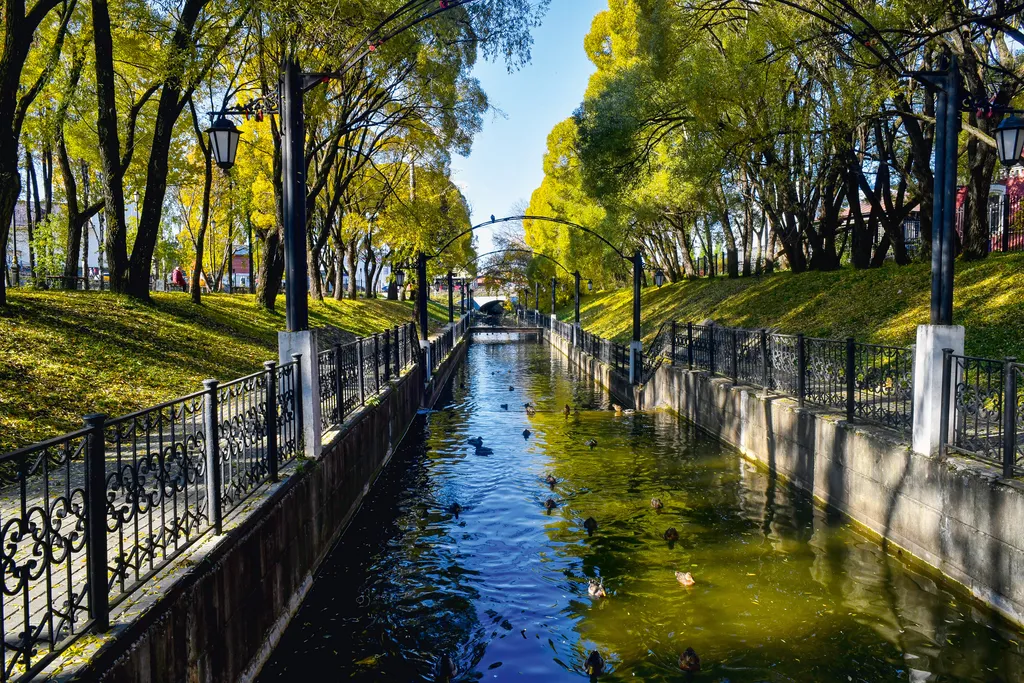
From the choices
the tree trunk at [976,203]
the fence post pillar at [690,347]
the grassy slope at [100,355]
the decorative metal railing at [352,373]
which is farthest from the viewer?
the fence post pillar at [690,347]

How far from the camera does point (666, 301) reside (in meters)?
35.5

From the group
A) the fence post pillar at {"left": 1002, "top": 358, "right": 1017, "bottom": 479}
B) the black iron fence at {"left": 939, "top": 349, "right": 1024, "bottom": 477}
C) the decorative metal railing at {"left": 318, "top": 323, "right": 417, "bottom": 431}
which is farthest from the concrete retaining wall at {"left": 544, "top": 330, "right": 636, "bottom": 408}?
the fence post pillar at {"left": 1002, "top": 358, "right": 1017, "bottom": 479}

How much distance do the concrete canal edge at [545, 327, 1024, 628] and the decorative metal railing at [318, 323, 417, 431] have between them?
257 inches

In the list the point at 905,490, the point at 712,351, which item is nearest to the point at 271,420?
the point at 905,490

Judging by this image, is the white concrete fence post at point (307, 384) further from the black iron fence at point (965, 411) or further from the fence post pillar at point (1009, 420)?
the fence post pillar at point (1009, 420)

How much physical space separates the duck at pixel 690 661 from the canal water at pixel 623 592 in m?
0.07

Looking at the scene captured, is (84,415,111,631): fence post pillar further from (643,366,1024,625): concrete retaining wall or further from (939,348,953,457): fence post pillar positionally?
(939,348,953,457): fence post pillar

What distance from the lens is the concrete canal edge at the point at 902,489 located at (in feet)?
20.2

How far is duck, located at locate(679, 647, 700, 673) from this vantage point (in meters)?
5.41

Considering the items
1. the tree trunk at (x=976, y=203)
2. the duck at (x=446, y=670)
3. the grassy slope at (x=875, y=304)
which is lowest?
the duck at (x=446, y=670)

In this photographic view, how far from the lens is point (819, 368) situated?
10.8 meters

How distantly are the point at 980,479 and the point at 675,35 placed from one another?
15473mm

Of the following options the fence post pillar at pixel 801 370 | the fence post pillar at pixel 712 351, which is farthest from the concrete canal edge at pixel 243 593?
the fence post pillar at pixel 712 351

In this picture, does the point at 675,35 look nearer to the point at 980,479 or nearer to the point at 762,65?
the point at 762,65
